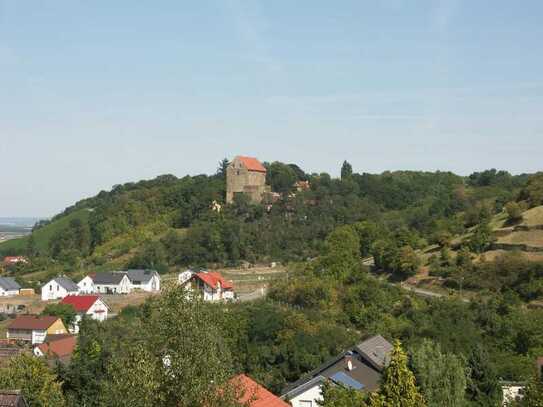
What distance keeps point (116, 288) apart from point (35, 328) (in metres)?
14.6

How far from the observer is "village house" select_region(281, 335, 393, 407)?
68.8 feet

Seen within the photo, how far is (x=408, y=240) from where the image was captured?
150ft

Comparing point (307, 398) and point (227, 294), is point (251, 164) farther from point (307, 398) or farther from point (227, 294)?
point (307, 398)

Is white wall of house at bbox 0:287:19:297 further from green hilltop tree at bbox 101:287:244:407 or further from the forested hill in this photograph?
green hilltop tree at bbox 101:287:244:407

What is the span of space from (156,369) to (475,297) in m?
26.3

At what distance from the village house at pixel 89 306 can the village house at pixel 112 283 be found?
246 inches

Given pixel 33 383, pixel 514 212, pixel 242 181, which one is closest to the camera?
pixel 33 383

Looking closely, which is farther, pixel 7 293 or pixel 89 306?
pixel 7 293

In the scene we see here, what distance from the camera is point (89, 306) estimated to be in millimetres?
43938

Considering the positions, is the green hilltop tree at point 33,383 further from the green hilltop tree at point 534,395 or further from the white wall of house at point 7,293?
the white wall of house at point 7,293

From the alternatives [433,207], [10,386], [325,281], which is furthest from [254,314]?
[433,207]

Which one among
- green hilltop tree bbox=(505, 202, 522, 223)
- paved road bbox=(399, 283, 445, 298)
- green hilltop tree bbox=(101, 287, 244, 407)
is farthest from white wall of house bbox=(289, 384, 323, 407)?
green hilltop tree bbox=(505, 202, 522, 223)

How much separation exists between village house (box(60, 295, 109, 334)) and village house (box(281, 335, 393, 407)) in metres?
23.4

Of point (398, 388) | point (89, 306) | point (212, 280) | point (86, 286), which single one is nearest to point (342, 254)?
point (212, 280)
